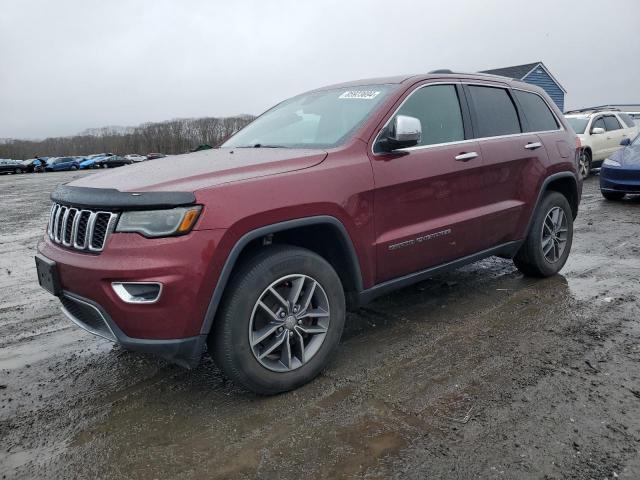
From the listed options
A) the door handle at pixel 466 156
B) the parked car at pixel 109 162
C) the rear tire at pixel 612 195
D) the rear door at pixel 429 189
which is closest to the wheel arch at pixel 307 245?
the rear door at pixel 429 189

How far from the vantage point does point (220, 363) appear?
2766mm

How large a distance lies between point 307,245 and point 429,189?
100 centimetres

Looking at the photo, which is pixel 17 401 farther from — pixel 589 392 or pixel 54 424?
pixel 589 392

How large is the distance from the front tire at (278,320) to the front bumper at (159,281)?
162 mm

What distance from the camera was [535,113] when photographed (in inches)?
190

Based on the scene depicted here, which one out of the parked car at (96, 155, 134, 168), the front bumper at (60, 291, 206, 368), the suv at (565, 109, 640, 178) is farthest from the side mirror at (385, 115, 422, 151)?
the parked car at (96, 155, 134, 168)

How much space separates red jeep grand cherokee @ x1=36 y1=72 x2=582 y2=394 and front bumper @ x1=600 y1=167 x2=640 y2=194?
239 inches

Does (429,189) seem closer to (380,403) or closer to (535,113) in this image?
(380,403)

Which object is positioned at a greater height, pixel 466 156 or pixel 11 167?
pixel 466 156

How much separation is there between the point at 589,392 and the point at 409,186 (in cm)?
164

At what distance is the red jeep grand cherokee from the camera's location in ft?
8.34

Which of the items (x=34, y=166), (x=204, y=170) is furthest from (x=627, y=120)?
(x=34, y=166)

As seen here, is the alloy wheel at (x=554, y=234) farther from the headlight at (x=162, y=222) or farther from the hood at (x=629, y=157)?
the hood at (x=629, y=157)

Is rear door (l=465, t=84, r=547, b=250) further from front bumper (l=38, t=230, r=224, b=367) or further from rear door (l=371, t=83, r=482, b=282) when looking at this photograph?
front bumper (l=38, t=230, r=224, b=367)
